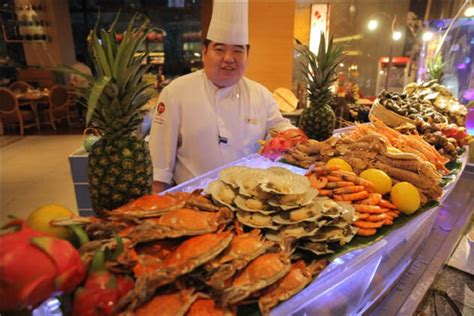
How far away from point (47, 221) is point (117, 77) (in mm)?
584

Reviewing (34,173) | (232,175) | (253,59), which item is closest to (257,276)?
(232,175)

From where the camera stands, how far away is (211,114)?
239 centimetres

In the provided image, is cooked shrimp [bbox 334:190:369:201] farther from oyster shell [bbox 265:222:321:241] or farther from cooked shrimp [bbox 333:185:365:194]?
oyster shell [bbox 265:222:321:241]

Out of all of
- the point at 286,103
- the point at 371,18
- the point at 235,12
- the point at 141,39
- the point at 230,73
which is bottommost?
the point at 286,103

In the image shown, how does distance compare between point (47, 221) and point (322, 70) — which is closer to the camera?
point (47, 221)

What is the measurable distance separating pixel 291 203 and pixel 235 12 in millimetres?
1605

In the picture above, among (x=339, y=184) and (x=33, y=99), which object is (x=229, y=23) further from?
(x=33, y=99)

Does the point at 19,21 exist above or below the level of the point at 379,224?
above

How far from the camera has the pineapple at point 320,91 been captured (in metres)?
2.35

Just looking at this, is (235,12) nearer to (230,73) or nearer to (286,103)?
(230,73)

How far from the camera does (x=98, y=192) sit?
1193 mm

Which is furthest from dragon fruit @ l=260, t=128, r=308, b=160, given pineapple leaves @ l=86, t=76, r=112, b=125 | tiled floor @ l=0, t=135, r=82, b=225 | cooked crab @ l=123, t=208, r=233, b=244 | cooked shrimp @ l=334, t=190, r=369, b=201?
tiled floor @ l=0, t=135, r=82, b=225

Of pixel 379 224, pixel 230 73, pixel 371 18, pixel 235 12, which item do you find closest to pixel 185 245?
pixel 379 224

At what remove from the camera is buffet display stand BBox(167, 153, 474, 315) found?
95 centimetres
